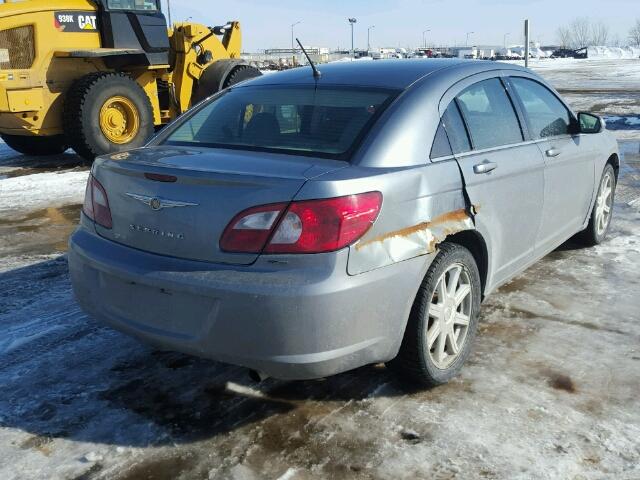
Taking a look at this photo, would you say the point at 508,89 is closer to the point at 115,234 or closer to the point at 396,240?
the point at 396,240

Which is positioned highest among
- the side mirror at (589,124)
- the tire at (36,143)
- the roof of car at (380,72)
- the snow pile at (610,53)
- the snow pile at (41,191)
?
the snow pile at (610,53)

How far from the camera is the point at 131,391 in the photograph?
3.12 m

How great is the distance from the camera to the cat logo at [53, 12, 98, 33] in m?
9.20

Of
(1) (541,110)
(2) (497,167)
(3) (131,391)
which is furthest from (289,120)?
(1) (541,110)

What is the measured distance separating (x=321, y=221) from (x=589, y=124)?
3047 millimetres

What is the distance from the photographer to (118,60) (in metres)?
10.0

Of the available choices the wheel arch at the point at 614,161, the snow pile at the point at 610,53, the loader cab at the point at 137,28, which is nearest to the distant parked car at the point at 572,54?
the snow pile at the point at 610,53

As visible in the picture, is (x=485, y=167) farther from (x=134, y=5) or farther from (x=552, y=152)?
(x=134, y=5)

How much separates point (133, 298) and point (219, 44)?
9.89m

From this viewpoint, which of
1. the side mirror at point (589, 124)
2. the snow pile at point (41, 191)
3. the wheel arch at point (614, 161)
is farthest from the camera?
the snow pile at point (41, 191)

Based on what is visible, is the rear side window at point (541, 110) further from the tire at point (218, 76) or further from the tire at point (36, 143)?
the tire at point (36, 143)

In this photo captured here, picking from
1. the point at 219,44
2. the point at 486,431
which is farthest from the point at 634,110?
the point at 486,431

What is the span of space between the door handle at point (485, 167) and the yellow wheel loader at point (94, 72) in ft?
23.7

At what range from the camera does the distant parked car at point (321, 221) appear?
8.25 ft
